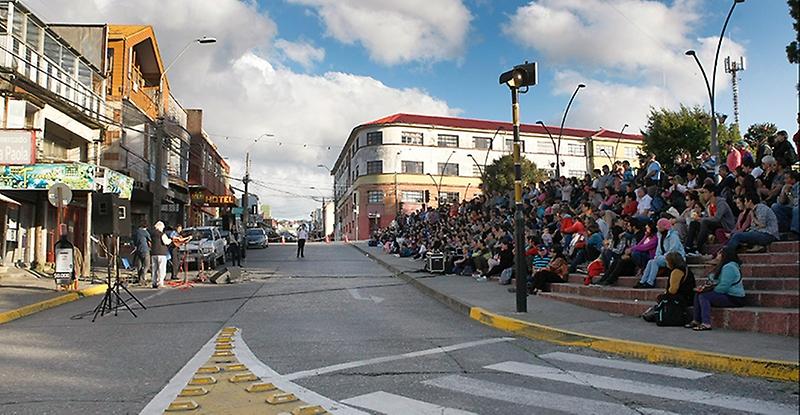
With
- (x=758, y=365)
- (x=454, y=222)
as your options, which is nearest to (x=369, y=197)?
(x=454, y=222)

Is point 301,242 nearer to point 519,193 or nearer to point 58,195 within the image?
point 58,195

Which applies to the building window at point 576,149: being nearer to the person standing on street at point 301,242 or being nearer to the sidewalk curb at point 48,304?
the person standing on street at point 301,242

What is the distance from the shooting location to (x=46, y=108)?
821 inches

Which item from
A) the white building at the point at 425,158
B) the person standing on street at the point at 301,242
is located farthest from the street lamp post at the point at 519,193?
the white building at the point at 425,158

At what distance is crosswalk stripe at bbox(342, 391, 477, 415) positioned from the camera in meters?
5.27

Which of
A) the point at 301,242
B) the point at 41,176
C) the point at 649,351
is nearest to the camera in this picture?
the point at 649,351

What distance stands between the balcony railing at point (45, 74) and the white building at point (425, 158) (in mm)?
52175

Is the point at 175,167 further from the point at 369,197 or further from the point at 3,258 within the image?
the point at 369,197

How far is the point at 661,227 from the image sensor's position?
11055 mm

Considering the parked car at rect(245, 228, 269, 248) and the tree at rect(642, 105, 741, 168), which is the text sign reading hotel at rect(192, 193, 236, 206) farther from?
the tree at rect(642, 105, 741, 168)

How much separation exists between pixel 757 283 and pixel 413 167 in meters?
69.9

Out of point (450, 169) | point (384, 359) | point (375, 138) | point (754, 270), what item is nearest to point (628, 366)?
point (384, 359)

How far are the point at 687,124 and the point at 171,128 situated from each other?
35229mm

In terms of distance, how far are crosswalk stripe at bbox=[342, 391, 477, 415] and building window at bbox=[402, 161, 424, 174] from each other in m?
72.3
